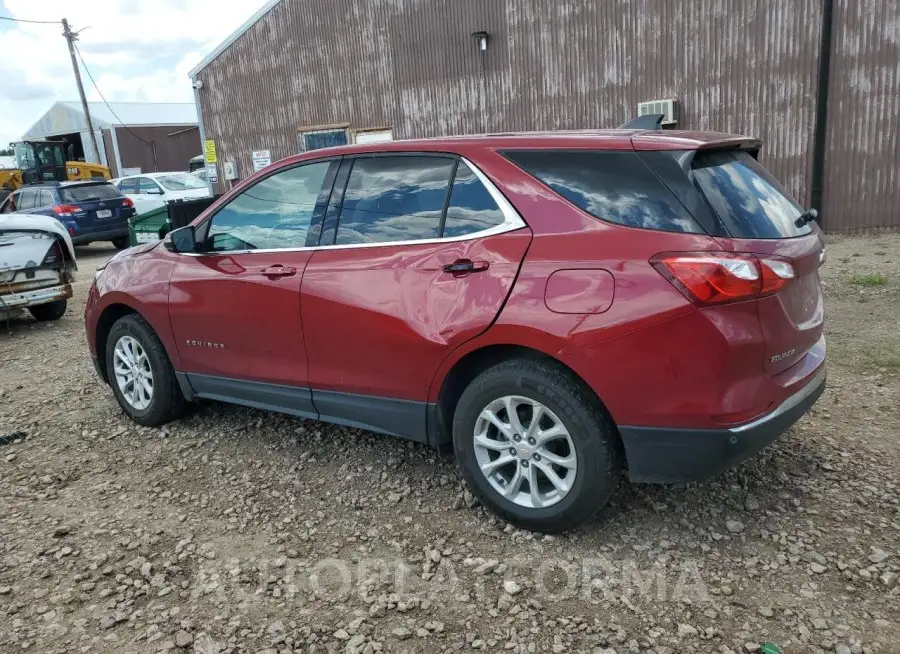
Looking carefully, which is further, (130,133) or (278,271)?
(130,133)

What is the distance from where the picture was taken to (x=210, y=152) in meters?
18.7

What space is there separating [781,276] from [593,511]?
1.21 m

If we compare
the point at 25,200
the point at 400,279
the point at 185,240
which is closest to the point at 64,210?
the point at 25,200

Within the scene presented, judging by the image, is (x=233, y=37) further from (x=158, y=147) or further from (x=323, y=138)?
(x=158, y=147)

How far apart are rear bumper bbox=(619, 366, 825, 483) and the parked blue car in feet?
48.4

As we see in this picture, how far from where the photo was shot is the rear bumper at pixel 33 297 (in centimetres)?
754

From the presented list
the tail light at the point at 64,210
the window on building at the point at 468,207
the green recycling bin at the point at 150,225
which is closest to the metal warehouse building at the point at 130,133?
the tail light at the point at 64,210

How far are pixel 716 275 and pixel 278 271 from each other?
7.28ft

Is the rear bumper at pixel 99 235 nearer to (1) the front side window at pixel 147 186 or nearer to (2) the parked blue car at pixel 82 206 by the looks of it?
(2) the parked blue car at pixel 82 206

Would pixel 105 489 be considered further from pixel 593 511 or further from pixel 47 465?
pixel 593 511

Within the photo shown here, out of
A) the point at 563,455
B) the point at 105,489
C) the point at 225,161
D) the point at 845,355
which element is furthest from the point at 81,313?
the point at 225,161

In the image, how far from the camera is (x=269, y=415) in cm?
485

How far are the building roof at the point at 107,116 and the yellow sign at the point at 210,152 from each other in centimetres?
2003

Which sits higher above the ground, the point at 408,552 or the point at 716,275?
the point at 716,275
